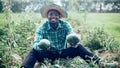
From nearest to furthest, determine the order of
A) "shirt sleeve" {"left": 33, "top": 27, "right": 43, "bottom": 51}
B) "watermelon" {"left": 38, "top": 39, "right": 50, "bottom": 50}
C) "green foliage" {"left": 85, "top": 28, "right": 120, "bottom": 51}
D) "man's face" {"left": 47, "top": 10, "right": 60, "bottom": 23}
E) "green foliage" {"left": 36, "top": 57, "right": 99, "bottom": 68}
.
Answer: "green foliage" {"left": 36, "top": 57, "right": 99, "bottom": 68} → "watermelon" {"left": 38, "top": 39, "right": 50, "bottom": 50} → "shirt sleeve" {"left": 33, "top": 27, "right": 43, "bottom": 51} → "man's face" {"left": 47, "top": 10, "right": 60, "bottom": 23} → "green foliage" {"left": 85, "top": 28, "right": 120, "bottom": 51}

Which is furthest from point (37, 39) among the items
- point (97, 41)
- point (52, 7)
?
point (97, 41)

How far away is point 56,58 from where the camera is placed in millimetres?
4566

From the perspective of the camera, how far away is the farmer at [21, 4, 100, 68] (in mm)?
4441

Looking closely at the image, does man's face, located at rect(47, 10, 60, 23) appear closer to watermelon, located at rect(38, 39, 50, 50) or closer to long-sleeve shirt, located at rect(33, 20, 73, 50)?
long-sleeve shirt, located at rect(33, 20, 73, 50)

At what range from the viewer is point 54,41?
4.81 metres

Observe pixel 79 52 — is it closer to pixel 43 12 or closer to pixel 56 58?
pixel 56 58

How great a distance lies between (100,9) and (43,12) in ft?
38.3

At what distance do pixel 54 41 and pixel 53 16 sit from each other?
465 mm

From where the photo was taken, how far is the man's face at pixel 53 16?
4633 millimetres

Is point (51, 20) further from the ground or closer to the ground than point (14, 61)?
further from the ground

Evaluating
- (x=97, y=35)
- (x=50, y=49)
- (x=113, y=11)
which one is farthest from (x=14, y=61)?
(x=113, y=11)

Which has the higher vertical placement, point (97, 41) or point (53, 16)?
point (53, 16)

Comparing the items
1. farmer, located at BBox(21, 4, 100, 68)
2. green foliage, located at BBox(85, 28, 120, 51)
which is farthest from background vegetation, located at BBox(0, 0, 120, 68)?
farmer, located at BBox(21, 4, 100, 68)

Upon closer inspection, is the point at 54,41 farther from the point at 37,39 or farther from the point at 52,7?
the point at 52,7
